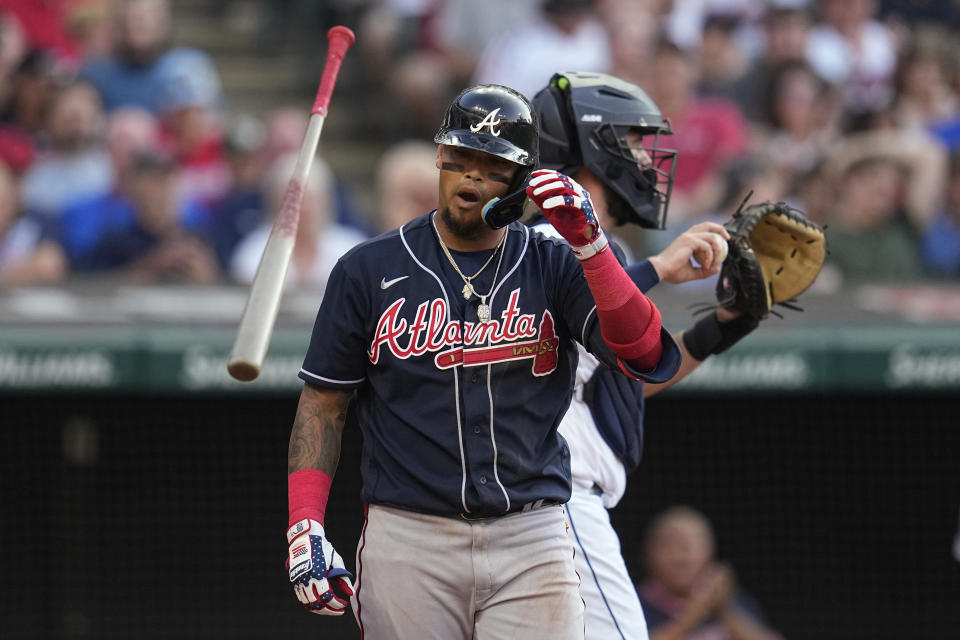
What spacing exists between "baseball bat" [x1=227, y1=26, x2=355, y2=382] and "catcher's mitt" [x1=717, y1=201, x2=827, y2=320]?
1.04m

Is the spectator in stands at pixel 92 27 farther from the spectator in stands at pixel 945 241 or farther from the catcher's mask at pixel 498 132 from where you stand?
the catcher's mask at pixel 498 132

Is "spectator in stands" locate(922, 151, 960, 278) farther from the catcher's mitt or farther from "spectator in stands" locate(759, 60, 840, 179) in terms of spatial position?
the catcher's mitt

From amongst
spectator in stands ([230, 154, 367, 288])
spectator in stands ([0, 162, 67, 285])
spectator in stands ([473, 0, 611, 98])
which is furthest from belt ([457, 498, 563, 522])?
spectator in stands ([473, 0, 611, 98])

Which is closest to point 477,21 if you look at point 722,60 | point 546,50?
point 546,50

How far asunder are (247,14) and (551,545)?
7.03 m

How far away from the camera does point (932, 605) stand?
648 cm

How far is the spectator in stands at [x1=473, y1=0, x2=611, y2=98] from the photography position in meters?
7.75

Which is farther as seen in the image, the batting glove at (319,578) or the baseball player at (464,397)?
the baseball player at (464,397)

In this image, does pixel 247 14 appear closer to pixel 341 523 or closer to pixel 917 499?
pixel 341 523

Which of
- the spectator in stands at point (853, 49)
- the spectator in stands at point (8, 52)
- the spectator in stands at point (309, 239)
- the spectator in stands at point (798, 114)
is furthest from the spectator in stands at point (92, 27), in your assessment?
the spectator in stands at point (853, 49)

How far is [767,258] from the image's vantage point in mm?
3666

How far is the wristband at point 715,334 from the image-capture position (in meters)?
3.57

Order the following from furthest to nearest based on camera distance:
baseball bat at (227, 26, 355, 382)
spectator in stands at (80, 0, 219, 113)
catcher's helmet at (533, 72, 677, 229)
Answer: spectator in stands at (80, 0, 219, 113) → catcher's helmet at (533, 72, 677, 229) → baseball bat at (227, 26, 355, 382)

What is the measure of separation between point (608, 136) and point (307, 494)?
1216 millimetres
